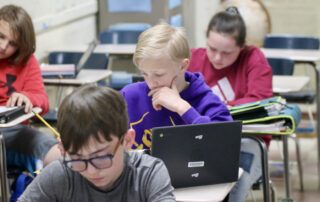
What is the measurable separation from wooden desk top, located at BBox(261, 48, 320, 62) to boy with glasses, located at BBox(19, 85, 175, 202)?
2.87 meters

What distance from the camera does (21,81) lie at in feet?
10.4

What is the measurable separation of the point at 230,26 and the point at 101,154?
1.82 meters

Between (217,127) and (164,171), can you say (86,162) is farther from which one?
(217,127)

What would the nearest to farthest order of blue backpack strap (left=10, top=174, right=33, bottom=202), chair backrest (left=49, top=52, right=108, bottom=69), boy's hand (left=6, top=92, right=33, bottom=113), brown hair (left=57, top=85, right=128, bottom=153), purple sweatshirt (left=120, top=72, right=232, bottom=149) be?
brown hair (left=57, top=85, right=128, bottom=153) → purple sweatshirt (left=120, top=72, right=232, bottom=149) → blue backpack strap (left=10, top=174, right=33, bottom=202) → boy's hand (left=6, top=92, right=33, bottom=113) → chair backrest (left=49, top=52, right=108, bottom=69)

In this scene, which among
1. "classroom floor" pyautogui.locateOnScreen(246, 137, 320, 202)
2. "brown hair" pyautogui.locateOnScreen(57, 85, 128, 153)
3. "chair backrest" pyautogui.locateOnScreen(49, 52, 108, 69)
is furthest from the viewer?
"chair backrest" pyautogui.locateOnScreen(49, 52, 108, 69)

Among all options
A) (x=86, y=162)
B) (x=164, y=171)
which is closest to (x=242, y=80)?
(x=164, y=171)

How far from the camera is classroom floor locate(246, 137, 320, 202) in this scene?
148 inches

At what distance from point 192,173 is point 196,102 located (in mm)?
446

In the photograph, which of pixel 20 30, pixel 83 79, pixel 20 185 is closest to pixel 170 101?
pixel 20 185

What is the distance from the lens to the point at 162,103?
2184mm

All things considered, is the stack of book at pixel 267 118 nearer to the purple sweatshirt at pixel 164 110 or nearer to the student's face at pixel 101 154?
the purple sweatshirt at pixel 164 110

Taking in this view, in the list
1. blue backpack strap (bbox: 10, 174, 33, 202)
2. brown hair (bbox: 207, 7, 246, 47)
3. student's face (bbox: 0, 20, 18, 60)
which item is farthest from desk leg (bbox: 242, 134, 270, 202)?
student's face (bbox: 0, 20, 18, 60)

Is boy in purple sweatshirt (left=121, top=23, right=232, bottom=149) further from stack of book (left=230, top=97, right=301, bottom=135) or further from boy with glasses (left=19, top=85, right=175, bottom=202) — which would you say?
boy with glasses (left=19, top=85, right=175, bottom=202)

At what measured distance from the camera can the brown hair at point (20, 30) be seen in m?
3.04
